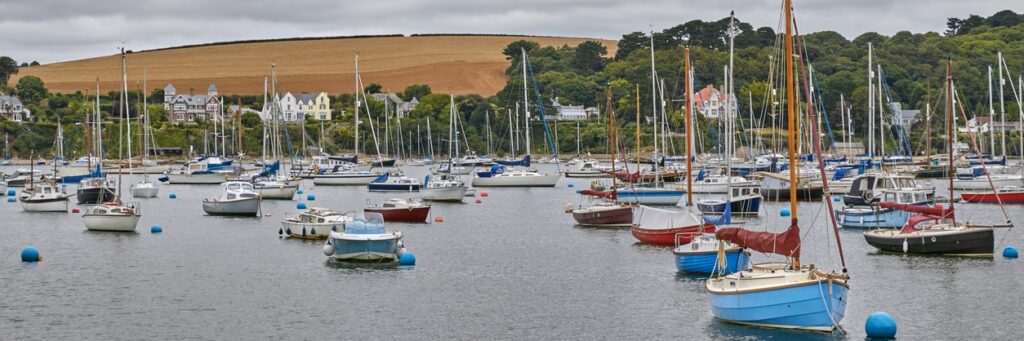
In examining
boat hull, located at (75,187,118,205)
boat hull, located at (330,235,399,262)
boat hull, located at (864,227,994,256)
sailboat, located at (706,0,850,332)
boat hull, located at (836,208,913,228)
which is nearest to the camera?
sailboat, located at (706,0,850,332)

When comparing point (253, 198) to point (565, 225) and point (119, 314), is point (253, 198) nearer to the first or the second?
point (565, 225)

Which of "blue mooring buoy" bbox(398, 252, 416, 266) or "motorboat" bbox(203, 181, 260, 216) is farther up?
"motorboat" bbox(203, 181, 260, 216)

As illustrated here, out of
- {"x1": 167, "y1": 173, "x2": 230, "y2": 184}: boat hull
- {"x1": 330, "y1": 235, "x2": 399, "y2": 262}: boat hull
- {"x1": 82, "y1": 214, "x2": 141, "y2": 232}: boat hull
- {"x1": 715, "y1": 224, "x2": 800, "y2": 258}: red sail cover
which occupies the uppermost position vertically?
{"x1": 167, "y1": 173, "x2": 230, "y2": 184}: boat hull

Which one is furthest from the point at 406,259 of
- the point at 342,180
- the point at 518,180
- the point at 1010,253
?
the point at 342,180

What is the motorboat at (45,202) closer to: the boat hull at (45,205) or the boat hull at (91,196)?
the boat hull at (45,205)

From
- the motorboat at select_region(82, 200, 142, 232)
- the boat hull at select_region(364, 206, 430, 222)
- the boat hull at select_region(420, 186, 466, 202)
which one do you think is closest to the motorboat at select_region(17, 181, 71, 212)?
the motorboat at select_region(82, 200, 142, 232)

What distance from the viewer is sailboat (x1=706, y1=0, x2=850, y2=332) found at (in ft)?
125

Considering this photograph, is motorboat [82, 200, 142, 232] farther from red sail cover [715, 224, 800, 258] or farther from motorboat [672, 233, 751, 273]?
red sail cover [715, 224, 800, 258]

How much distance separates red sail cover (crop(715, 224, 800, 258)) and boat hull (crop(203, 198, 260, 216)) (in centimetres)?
4911

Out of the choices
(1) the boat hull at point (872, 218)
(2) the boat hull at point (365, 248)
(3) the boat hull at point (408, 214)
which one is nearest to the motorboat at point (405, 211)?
(3) the boat hull at point (408, 214)

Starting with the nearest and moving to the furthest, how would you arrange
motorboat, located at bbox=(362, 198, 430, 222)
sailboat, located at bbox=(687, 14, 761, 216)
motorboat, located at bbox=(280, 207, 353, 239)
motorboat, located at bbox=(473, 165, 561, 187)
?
motorboat, located at bbox=(280, 207, 353, 239)
sailboat, located at bbox=(687, 14, 761, 216)
motorboat, located at bbox=(362, 198, 430, 222)
motorboat, located at bbox=(473, 165, 561, 187)

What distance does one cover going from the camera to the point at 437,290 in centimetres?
5181

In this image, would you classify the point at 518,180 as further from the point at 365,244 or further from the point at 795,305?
the point at 795,305

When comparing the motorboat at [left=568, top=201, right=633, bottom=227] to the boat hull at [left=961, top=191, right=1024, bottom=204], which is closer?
the motorboat at [left=568, top=201, right=633, bottom=227]
